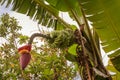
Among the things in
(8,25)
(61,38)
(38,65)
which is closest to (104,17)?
(61,38)

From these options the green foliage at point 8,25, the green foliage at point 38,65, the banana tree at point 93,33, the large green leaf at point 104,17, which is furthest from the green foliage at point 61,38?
the green foliage at point 8,25

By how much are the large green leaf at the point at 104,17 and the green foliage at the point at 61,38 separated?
0.28 m

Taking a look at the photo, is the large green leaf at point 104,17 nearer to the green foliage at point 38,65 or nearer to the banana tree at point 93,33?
the banana tree at point 93,33

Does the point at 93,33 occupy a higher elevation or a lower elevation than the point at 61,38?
lower

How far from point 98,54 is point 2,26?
5.06 m

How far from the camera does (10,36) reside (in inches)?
283

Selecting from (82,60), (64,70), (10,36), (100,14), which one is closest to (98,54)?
(82,60)

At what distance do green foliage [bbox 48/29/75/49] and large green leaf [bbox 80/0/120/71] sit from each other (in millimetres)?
282

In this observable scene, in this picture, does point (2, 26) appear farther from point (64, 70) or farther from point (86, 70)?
point (86, 70)

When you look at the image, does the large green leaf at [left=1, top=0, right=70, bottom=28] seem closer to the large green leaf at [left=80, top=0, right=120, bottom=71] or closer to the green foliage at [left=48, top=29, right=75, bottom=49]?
the large green leaf at [left=80, top=0, right=120, bottom=71]

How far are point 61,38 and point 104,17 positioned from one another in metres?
0.45

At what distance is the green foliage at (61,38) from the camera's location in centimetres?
238

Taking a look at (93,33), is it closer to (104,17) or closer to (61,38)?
(104,17)

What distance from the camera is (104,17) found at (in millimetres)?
2605
